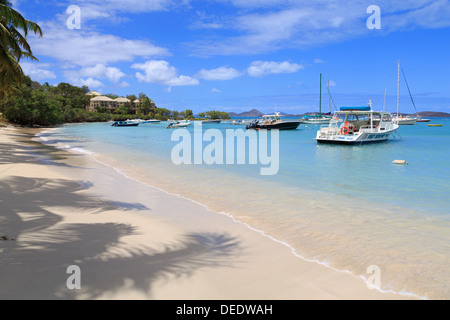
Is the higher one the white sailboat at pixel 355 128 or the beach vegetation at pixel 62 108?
the beach vegetation at pixel 62 108

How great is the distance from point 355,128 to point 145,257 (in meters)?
33.8

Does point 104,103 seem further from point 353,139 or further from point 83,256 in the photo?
point 83,256

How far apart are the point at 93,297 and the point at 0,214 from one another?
407cm

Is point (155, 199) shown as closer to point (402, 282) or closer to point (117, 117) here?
point (402, 282)

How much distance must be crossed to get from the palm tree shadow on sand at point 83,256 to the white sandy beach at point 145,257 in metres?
0.01

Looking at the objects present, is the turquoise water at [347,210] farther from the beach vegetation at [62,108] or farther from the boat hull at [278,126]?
the boat hull at [278,126]

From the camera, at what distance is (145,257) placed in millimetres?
4887

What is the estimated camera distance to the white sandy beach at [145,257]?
3.94 meters

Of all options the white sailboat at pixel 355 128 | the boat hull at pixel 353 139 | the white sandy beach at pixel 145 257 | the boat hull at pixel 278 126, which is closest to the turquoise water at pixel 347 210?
the white sandy beach at pixel 145 257

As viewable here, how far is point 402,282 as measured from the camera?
4574 mm

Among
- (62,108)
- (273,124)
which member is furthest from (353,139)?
(62,108)

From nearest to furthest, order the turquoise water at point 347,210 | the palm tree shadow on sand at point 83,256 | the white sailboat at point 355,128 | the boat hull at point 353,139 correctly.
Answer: the palm tree shadow on sand at point 83,256 < the turquoise water at point 347,210 < the boat hull at point 353,139 < the white sailboat at point 355,128

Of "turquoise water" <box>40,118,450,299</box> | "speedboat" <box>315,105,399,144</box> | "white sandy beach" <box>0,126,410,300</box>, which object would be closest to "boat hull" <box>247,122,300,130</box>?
"speedboat" <box>315,105,399,144</box>

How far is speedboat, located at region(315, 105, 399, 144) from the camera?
31927mm
